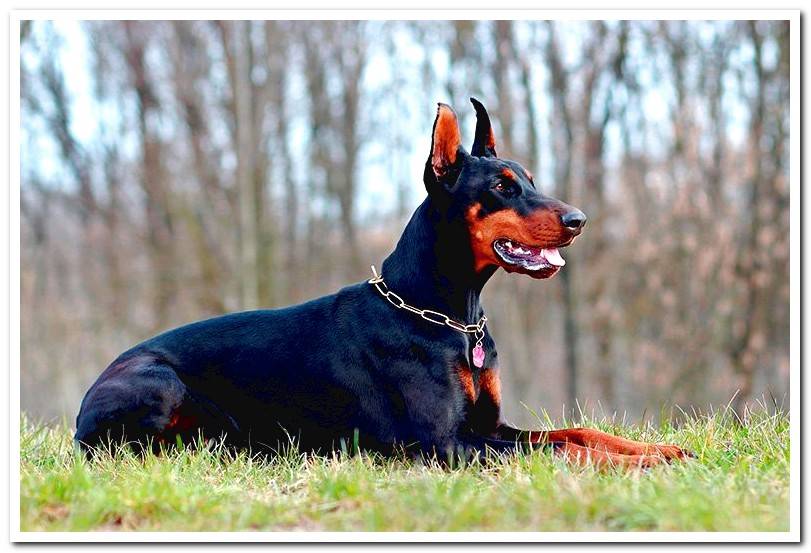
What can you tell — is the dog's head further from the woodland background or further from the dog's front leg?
the woodland background

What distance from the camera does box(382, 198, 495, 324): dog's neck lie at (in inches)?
174

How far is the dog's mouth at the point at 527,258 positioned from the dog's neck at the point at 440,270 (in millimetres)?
187

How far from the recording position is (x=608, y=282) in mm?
13898

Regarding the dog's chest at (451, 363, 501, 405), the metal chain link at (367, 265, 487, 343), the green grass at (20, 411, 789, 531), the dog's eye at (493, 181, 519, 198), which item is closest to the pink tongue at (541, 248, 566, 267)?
the dog's eye at (493, 181, 519, 198)

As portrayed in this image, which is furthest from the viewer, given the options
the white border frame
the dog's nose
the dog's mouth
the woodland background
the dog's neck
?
the woodland background

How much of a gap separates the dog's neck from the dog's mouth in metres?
0.19

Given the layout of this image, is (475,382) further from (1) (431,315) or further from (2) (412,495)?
(2) (412,495)

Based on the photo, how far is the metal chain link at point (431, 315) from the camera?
443cm

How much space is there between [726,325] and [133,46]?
968 centimetres

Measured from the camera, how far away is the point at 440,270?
4.48m
